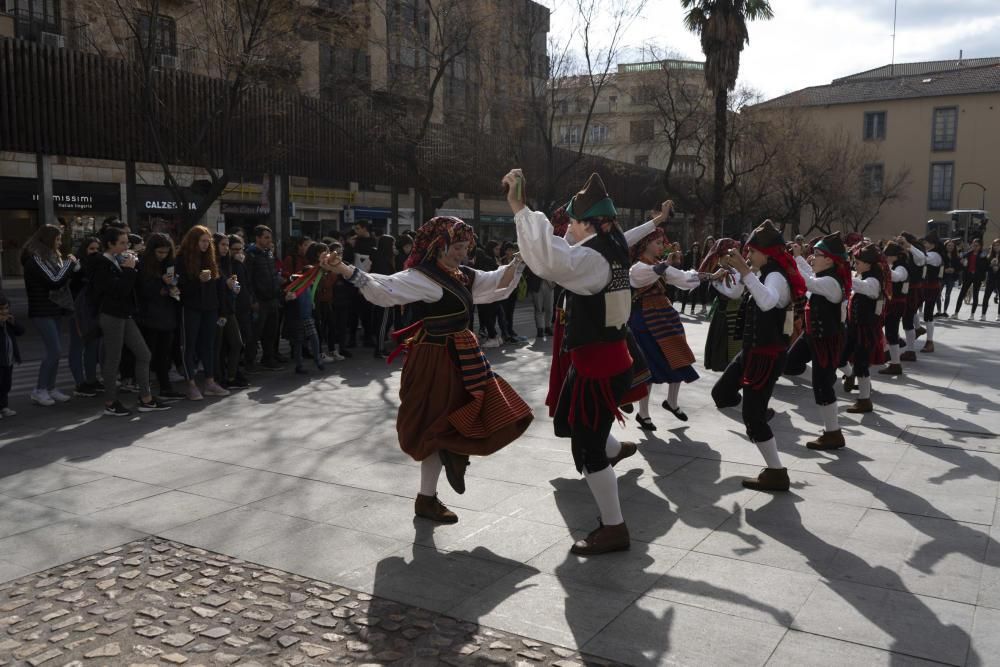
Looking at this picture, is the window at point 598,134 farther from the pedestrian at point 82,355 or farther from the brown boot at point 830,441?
the brown boot at point 830,441

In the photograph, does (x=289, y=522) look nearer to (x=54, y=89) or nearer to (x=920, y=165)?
(x=54, y=89)

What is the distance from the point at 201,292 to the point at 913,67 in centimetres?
6421

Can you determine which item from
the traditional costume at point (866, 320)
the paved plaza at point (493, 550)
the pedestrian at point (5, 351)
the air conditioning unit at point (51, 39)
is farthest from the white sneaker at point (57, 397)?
the air conditioning unit at point (51, 39)

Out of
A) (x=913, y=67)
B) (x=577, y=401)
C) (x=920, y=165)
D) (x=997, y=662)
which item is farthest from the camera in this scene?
(x=913, y=67)

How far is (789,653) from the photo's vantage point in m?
3.43

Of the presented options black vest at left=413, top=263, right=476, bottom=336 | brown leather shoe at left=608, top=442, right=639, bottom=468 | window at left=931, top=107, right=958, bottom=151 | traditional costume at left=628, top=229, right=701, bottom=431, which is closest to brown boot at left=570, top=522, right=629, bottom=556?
black vest at left=413, top=263, right=476, bottom=336

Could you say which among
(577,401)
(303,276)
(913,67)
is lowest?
(577,401)

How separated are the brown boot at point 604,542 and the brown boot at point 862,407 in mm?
4854

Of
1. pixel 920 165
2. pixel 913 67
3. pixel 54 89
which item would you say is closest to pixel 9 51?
pixel 54 89

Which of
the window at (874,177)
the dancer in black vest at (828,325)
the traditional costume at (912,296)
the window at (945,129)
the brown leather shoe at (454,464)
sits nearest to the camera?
the brown leather shoe at (454,464)

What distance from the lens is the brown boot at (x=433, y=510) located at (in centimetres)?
502

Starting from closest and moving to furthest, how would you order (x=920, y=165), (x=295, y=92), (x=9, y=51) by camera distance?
(x=9, y=51) → (x=295, y=92) → (x=920, y=165)

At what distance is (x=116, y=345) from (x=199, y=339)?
1294 millimetres

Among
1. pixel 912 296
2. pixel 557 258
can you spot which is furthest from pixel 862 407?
Result: pixel 557 258
